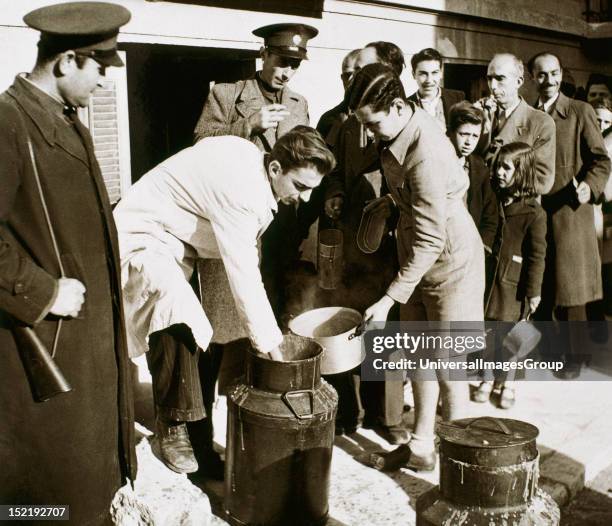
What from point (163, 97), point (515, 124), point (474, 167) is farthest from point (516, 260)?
point (163, 97)

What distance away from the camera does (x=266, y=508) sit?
405 cm

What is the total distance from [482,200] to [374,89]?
1.71 meters

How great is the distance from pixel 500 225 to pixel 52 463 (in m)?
3.60

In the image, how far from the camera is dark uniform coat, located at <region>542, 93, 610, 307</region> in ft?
20.9

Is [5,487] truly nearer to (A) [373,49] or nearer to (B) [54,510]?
(B) [54,510]

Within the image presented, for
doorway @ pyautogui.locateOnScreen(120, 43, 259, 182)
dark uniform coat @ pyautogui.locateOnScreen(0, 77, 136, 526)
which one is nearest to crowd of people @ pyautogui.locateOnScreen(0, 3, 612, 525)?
dark uniform coat @ pyautogui.locateOnScreen(0, 77, 136, 526)

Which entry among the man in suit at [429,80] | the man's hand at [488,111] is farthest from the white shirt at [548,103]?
the man in suit at [429,80]

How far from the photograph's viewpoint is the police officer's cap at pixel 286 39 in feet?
16.2

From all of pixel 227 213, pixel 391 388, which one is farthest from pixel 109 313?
pixel 391 388

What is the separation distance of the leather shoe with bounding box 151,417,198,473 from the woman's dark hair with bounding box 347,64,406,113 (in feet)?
6.38

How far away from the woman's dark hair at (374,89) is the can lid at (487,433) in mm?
1651

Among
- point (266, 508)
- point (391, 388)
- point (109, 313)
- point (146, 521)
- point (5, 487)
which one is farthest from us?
point (391, 388)

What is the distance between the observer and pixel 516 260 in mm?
5684

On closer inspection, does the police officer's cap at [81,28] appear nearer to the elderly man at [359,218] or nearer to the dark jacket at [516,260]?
the elderly man at [359,218]
